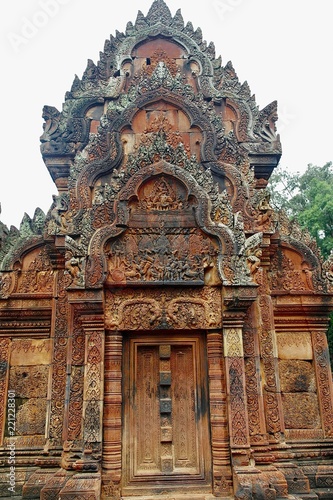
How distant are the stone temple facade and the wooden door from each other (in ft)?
0.07

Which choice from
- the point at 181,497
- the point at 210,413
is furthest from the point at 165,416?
the point at 181,497

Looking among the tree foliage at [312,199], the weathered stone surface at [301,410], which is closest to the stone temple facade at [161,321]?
the weathered stone surface at [301,410]

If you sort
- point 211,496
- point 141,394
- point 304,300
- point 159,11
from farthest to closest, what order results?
1. point 159,11
2. point 304,300
3. point 141,394
4. point 211,496

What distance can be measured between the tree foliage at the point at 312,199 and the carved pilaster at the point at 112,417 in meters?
11.8

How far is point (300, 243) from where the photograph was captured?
26.9 ft

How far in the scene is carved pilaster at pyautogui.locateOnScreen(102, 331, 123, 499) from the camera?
5.99m

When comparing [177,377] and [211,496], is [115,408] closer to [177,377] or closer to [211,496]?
[177,377]

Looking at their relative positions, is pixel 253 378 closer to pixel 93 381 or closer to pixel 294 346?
pixel 294 346

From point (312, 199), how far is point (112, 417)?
20.1 metres

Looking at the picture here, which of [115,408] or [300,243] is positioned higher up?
[300,243]

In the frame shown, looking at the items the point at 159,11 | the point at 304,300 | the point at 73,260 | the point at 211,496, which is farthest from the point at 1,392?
the point at 159,11

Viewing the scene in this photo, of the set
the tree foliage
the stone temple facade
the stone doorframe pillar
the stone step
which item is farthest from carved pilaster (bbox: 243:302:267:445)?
the tree foliage

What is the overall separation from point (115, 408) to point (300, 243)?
184 inches

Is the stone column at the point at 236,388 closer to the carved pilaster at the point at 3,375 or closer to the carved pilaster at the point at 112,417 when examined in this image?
the carved pilaster at the point at 112,417
